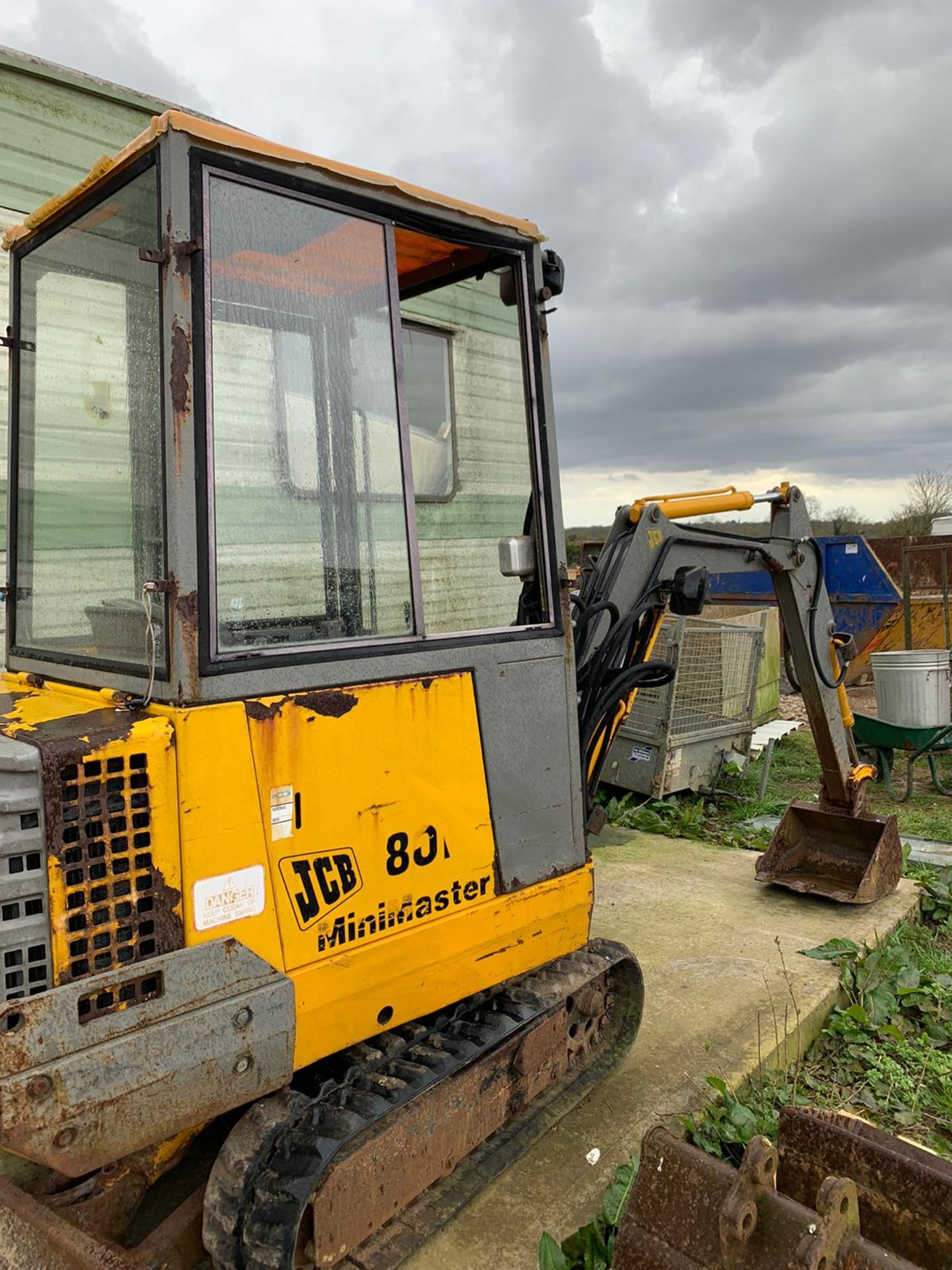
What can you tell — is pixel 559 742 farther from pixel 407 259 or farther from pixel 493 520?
pixel 493 520

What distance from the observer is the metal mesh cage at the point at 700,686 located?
7.46m

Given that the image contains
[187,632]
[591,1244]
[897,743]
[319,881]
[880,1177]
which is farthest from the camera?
[897,743]

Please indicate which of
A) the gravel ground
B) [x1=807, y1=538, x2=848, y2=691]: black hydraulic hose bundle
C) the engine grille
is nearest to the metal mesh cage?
[x1=807, y1=538, x2=848, y2=691]: black hydraulic hose bundle

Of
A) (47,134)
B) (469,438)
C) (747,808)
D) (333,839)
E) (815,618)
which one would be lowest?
(747,808)

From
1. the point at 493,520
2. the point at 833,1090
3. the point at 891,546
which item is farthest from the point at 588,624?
→ the point at 891,546

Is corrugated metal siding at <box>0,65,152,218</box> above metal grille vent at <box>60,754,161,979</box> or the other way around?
above

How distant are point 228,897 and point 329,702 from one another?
1.78 ft

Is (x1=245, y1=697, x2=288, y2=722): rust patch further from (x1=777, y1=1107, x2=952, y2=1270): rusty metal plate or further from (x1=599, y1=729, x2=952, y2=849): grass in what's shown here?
(x1=599, y1=729, x2=952, y2=849): grass

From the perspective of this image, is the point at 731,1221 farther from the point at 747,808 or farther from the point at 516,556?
the point at 747,808

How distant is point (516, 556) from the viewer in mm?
2996

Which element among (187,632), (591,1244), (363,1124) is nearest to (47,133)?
(187,632)

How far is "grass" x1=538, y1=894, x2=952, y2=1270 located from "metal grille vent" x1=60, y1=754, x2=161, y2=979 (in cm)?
136

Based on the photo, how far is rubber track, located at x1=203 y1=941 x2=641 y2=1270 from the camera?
2354mm

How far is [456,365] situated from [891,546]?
10.7m
